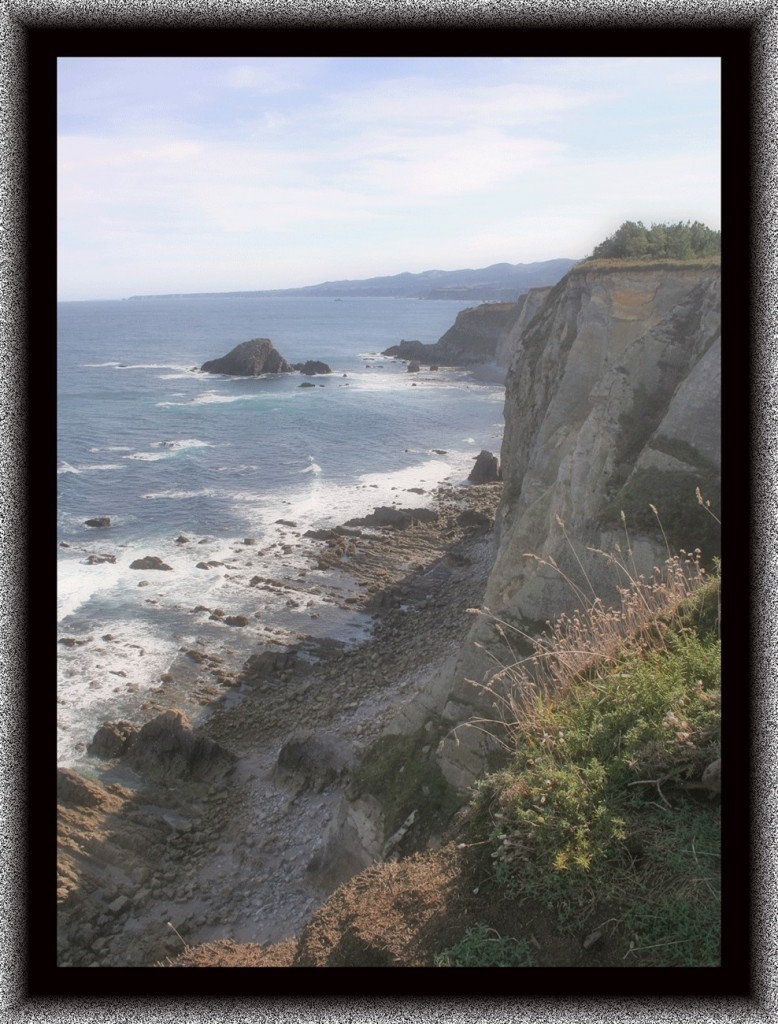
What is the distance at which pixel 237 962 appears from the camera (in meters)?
6.63

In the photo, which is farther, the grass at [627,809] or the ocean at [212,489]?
the ocean at [212,489]

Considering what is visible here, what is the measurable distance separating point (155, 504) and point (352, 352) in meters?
75.6

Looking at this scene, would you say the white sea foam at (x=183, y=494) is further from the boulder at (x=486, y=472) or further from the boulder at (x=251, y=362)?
the boulder at (x=251, y=362)

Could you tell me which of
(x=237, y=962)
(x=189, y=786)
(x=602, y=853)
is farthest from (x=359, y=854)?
(x=602, y=853)

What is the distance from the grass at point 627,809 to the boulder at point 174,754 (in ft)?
53.3

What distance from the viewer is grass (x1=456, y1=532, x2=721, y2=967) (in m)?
3.68

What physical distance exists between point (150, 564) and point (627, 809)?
31.9 meters

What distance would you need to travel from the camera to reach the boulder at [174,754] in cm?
1938

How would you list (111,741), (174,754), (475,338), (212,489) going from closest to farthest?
1. (174,754)
2. (111,741)
3. (212,489)
4. (475,338)

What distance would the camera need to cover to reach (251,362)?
87.1 m

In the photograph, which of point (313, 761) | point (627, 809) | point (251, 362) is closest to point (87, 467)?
point (313, 761)

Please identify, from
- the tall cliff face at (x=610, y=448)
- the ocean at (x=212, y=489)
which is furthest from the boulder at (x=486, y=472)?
the tall cliff face at (x=610, y=448)

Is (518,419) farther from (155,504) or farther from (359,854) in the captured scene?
(155,504)

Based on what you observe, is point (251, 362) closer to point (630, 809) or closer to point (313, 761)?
point (313, 761)
